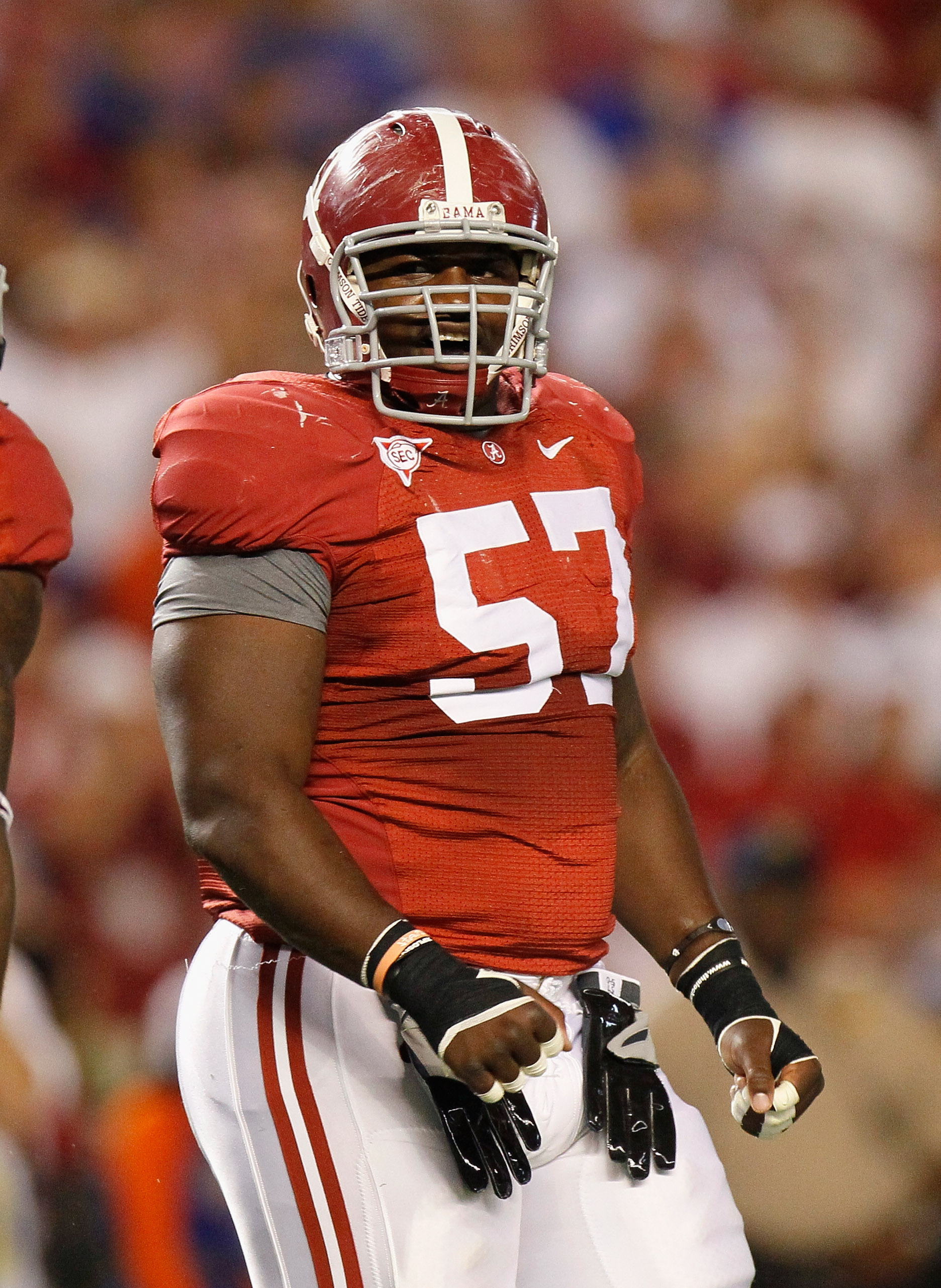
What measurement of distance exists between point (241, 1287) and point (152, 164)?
258cm

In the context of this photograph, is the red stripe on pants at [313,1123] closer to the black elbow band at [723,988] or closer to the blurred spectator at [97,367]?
the black elbow band at [723,988]

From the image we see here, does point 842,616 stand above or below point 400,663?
below

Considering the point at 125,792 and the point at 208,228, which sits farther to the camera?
the point at 208,228

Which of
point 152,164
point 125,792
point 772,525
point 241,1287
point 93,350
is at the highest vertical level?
point 152,164

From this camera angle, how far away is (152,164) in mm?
4004

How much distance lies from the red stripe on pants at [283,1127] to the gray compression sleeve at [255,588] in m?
0.33

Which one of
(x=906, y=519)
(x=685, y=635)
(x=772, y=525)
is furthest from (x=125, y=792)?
(x=906, y=519)

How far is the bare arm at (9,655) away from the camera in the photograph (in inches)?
64.3

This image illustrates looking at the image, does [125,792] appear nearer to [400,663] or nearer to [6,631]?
[6,631]

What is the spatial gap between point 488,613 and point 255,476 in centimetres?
25

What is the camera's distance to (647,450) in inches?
151

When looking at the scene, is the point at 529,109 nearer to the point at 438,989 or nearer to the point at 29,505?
the point at 29,505

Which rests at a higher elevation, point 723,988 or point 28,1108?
point 723,988

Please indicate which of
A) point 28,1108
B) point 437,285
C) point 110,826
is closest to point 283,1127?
point 437,285
